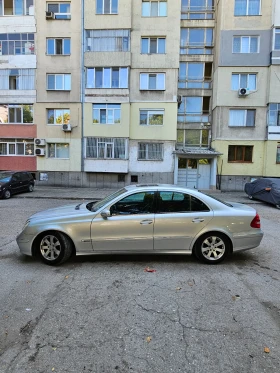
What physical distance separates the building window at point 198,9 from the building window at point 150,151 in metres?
11.2

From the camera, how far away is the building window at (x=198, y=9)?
68.9 feet

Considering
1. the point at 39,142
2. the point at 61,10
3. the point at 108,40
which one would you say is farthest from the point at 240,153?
the point at 61,10

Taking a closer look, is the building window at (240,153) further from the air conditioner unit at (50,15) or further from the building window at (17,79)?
the air conditioner unit at (50,15)

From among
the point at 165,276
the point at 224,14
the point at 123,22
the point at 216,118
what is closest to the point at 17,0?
the point at 123,22

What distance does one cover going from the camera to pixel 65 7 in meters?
20.1

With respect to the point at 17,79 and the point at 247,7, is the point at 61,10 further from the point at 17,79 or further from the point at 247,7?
the point at 247,7

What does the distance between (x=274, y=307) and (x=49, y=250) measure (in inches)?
142

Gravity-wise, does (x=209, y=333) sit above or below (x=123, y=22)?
below

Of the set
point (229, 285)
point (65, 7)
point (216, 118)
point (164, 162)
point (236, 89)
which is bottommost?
point (229, 285)

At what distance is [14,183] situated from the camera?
15.0 metres

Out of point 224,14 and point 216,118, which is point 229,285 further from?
point 224,14

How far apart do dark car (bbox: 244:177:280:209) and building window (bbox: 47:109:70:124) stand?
1467 cm

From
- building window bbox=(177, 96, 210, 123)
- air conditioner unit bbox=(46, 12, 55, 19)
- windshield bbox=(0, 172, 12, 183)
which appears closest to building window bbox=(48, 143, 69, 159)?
windshield bbox=(0, 172, 12, 183)

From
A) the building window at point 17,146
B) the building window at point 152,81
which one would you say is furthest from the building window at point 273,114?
the building window at point 17,146
